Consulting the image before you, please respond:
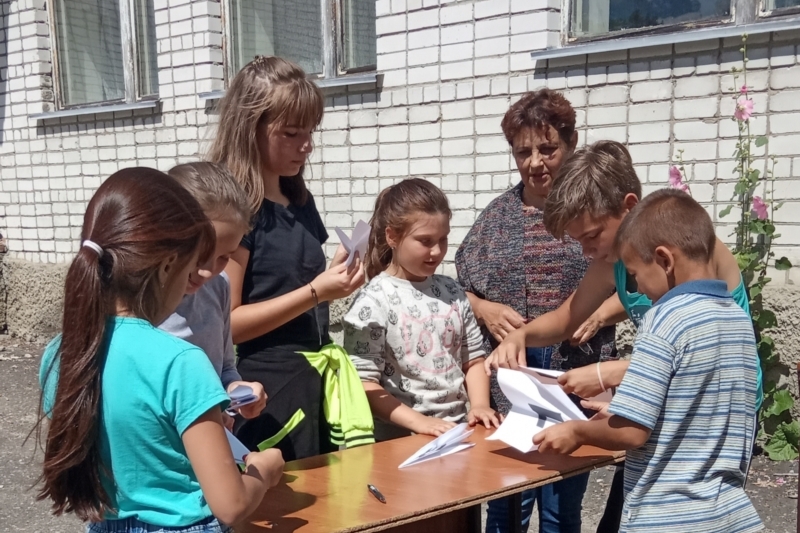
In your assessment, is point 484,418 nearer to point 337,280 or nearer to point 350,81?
point 337,280

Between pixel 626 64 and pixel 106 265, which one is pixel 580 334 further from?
pixel 626 64

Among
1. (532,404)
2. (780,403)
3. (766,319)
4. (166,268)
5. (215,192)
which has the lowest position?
(780,403)

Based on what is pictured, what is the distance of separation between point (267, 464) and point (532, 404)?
0.78 meters

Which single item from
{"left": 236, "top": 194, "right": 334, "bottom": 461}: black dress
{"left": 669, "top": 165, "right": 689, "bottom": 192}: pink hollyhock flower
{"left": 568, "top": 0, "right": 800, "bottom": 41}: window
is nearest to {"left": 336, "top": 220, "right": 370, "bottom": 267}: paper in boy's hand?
{"left": 236, "top": 194, "right": 334, "bottom": 461}: black dress

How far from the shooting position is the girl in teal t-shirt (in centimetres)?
149

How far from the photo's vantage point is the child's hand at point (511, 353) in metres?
2.48

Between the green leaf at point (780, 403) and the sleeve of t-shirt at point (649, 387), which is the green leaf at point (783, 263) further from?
the sleeve of t-shirt at point (649, 387)

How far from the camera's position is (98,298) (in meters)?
1.50

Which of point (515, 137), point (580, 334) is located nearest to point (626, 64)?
point (515, 137)

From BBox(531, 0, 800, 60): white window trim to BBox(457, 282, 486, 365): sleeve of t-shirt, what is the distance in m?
2.26

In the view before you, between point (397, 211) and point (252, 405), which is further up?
point (397, 211)

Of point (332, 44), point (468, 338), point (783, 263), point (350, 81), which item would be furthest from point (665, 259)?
point (332, 44)

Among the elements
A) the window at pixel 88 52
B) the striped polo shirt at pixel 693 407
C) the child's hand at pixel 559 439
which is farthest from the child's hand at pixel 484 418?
the window at pixel 88 52

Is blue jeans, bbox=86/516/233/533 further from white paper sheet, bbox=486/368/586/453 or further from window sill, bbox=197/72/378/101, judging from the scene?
window sill, bbox=197/72/378/101
